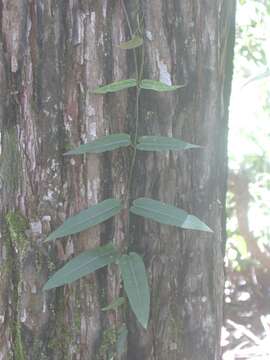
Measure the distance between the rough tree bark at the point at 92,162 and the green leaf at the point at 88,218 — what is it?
35 millimetres

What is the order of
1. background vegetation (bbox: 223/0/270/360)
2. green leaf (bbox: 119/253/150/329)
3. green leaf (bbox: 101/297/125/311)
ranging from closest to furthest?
green leaf (bbox: 119/253/150/329) < green leaf (bbox: 101/297/125/311) < background vegetation (bbox: 223/0/270/360)

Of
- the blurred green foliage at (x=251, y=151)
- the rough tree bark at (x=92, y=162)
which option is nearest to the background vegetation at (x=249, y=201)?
the blurred green foliage at (x=251, y=151)

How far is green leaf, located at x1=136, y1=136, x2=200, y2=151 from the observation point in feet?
3.36

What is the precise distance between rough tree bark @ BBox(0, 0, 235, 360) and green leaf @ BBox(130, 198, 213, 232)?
0.04m

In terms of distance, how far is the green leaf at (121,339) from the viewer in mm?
1095

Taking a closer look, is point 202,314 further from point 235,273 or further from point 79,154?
point 235,273

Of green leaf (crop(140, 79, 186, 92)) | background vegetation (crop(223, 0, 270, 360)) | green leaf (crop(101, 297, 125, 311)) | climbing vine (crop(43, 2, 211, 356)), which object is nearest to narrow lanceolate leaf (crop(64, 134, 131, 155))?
climbing vine (crop(43, 2, 211, 356))

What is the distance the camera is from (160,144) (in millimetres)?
1031

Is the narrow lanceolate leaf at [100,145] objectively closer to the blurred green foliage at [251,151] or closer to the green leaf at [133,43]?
the green leaf at [133,43]

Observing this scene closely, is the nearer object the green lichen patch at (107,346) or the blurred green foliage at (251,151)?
the green lichen patch at (107,346)

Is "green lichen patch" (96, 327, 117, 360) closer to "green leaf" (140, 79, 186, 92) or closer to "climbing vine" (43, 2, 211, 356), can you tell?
"climbing vine" (43, 2, 211, 356)

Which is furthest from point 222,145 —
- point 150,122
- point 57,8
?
point 57,8

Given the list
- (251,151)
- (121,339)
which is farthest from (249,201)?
(121,339)

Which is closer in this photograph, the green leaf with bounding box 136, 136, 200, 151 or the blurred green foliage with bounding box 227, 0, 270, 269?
the green leaf with bounding box 136, 136, 200, 151
